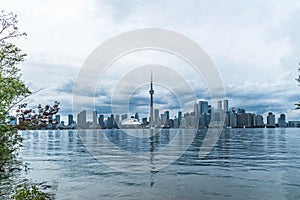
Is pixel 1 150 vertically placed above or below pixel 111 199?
above

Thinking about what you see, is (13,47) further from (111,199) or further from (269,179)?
(269,179)

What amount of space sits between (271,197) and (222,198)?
160 inches

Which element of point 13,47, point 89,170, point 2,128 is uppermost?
point 13,47

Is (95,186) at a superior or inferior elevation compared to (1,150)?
inferior

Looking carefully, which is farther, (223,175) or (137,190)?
(223,175)

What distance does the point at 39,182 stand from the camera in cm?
3188

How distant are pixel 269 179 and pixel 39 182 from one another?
24.4 meters

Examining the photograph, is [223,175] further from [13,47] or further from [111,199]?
[13,47]

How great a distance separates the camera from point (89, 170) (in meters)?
41.2

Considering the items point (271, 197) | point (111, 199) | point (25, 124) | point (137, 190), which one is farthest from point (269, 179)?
point (25, 124)

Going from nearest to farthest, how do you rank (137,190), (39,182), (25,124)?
1. (25,124)
2. (137,190)
3. (39,182)

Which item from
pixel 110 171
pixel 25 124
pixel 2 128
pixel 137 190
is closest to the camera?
pixel 2 128

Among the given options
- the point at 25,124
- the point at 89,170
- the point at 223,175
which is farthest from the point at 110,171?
the point at 25,124

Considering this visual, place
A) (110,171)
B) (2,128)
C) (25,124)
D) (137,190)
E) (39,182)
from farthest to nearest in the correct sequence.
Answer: (110,171)
(39,182)
(137,190)
(25,124)
(2,128)
